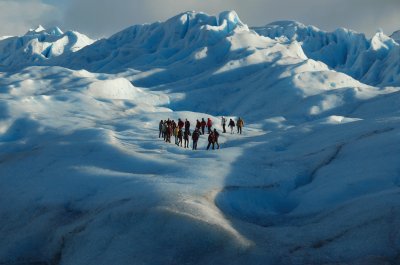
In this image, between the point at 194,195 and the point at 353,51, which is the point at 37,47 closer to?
the point at 353,51

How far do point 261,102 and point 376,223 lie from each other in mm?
40467

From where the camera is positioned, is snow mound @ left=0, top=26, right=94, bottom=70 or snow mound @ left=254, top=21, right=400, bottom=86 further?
snow mound @ left=0, top=26, right=94, bottom=70

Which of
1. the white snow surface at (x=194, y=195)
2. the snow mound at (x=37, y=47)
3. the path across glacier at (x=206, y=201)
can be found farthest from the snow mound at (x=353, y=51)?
the path across glacier at (x=206, y=201)

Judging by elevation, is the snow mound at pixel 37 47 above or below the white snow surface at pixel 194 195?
above

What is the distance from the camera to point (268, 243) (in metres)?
10.2

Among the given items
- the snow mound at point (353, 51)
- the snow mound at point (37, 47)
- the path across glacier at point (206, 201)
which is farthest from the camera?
the snow mound at point (37, 47)

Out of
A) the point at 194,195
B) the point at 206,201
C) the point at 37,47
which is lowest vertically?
the point at 206,201

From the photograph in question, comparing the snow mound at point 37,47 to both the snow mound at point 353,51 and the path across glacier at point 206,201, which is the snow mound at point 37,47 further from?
the path across glacier at point 206,201

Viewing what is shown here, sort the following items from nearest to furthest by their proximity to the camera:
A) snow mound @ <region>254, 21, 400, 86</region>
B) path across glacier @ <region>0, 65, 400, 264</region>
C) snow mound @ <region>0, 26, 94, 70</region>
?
path across glacier @ <region>0, 65, 400, 264</region>, snow mound @ <region>254, 21, 400, 86</region>, snow mound @ <region>0, 26, 94, 70</region>

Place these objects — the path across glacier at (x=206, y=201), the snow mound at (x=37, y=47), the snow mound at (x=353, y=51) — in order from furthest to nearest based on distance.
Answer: the snow mound at (x=37, y=47), the snow mound at (x=353, y=51), the path across glacier at (x=206, y=201)

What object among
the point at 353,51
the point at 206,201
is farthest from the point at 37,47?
the point at 206,201

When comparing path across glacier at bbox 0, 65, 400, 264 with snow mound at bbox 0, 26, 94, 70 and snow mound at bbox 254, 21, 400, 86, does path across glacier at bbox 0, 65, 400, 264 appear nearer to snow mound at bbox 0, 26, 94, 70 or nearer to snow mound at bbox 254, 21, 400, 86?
snow mound at bbox 254, 21, 400, 86

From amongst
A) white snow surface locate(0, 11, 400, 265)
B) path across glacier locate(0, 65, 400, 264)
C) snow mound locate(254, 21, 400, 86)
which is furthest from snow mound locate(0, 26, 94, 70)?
path across glacier locate(0, 65, 400, 264)

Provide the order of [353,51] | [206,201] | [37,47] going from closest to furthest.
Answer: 1. [206,201]
2. [353,51]
3. [37,47]
